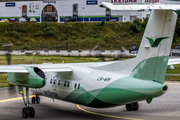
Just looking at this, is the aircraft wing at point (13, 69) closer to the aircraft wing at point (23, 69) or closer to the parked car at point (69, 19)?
the aircraft wing at point (23, 69)

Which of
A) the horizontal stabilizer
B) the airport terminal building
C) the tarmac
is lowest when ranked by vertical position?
the tarmac

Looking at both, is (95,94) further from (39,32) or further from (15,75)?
(39,32)

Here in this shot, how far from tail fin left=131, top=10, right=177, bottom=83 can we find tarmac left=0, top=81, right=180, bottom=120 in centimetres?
384

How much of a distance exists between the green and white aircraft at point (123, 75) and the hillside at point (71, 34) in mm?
60435

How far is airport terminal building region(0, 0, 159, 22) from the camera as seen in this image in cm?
9750

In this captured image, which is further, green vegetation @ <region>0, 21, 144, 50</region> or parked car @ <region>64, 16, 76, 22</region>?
parked car @ <region>64, 16, 76, 22</region>

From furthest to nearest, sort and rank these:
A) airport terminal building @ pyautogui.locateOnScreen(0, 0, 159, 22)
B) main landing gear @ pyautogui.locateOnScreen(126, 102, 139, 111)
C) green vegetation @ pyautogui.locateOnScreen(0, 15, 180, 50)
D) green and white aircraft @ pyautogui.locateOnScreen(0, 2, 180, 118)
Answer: airport terminal building @ pyautogui.locateOnScreen(0, 0, 159, 22) → green vegetation @ pyautogui.locateOnScreen(0, 15, 180, 50) → main landing gear @ pyautogui.locateOnScreen(126, 102, 139, 111) → green and white aircraft @ pyautogui.locateOnScreen(0, 2, 180, 118)

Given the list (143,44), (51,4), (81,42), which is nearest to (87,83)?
(143,44)

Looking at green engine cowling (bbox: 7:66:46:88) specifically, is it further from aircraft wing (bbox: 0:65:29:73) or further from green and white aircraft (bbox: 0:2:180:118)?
aircraft wing (bbox: 0:65:29:73)

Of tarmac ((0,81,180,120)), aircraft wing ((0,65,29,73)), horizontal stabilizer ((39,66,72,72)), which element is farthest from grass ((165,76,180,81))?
aircraft wing ((0,65,29,73))

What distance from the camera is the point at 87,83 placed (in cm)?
1662

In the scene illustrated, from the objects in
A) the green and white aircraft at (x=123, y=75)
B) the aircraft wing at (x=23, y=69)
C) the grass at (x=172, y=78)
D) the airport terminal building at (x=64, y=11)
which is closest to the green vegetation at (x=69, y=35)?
the airport terminal building at (x=64, y=11)

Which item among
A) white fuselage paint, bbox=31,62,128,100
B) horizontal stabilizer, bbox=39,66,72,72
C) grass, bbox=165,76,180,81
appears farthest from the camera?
grass, bbox=165,76,180,81

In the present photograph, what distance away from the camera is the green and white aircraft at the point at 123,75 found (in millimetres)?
13703
